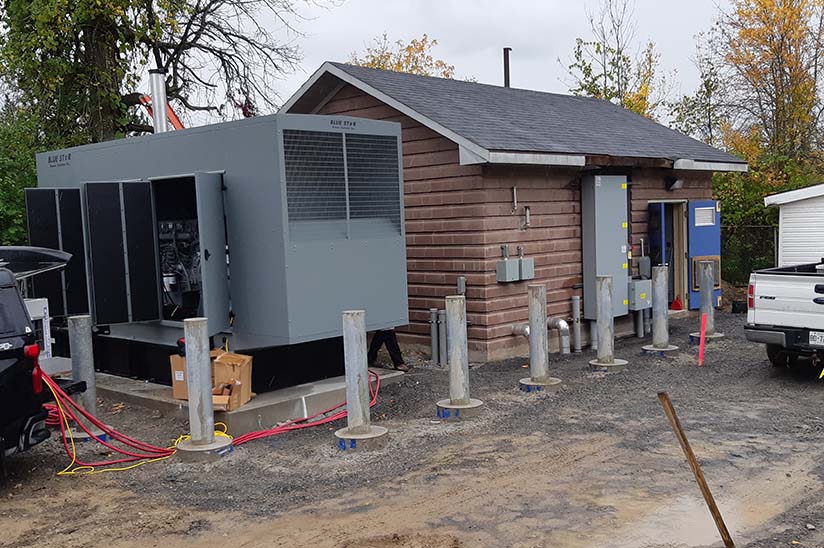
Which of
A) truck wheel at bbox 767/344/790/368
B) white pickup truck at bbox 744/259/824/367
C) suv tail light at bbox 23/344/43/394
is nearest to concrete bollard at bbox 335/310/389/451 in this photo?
suv tail light at bbox 23/344/43/394

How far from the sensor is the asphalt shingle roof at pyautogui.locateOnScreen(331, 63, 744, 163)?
11469 mm

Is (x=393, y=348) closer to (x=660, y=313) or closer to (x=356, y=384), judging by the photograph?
(x=356, y=384)

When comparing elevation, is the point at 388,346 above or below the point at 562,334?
above

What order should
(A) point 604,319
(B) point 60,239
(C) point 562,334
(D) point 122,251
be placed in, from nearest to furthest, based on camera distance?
(D) point 122,251 → (B) point 60,239 → (A) point 604,319 → (C) point 562,334

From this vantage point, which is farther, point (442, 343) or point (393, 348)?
point (442, 343)

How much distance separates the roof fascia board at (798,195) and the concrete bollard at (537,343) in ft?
28.4

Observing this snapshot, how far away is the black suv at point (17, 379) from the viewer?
6.28m

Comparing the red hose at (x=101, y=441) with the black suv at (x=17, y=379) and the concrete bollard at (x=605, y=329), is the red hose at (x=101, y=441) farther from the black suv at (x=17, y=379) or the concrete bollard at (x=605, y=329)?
the concrete bollard at (x=605, y=329)

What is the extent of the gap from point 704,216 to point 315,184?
8700 mm

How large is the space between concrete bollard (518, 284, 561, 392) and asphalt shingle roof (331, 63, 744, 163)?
2160mm

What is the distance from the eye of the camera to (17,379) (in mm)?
6355

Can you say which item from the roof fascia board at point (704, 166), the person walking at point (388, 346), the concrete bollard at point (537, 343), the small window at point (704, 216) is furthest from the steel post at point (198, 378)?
the small window at point (704, 216)

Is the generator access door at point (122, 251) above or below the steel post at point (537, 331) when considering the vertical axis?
above

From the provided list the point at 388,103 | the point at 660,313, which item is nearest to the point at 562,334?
the point at 660,313
